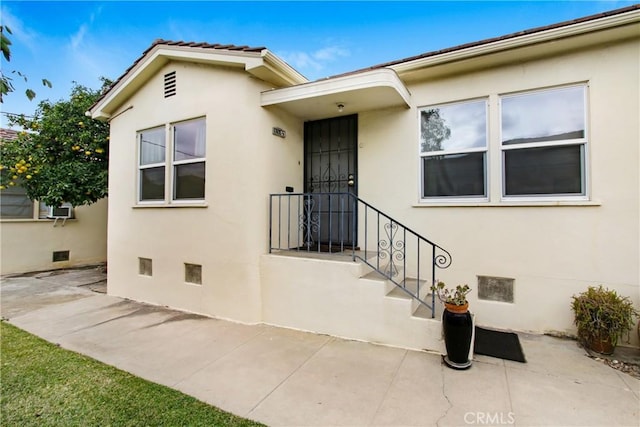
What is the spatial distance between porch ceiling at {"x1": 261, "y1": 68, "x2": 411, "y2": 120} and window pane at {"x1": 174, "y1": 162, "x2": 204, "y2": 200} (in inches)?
68.7

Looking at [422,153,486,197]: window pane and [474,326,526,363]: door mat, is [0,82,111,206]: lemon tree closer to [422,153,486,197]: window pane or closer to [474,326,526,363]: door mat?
[422,153,486,197]: window pane

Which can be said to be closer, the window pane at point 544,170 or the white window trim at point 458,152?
the window pane at point 544,170

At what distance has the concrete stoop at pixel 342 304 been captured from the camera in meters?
3.78

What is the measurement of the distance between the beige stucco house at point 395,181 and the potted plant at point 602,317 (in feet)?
1.10

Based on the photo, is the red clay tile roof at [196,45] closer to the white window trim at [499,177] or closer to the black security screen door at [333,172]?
the black security screen door at [333,172]

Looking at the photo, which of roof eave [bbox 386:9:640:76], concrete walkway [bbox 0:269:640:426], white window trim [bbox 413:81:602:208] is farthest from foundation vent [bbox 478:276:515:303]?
roof eave [bbox 386:9:640:76]

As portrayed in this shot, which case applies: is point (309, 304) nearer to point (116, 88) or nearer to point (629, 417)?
point (629, 417)

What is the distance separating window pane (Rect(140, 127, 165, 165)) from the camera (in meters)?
6.04

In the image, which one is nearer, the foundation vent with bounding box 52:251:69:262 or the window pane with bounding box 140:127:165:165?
the window pane with bounding box 140:127:165:165

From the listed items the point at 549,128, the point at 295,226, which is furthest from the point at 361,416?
the point at 549,128

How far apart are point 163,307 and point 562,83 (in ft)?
24.1

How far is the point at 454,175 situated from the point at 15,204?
11.8 m

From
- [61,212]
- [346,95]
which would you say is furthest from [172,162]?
[61,212]

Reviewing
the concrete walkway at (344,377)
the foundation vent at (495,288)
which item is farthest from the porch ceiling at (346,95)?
the concrete walkway at (344,377)
